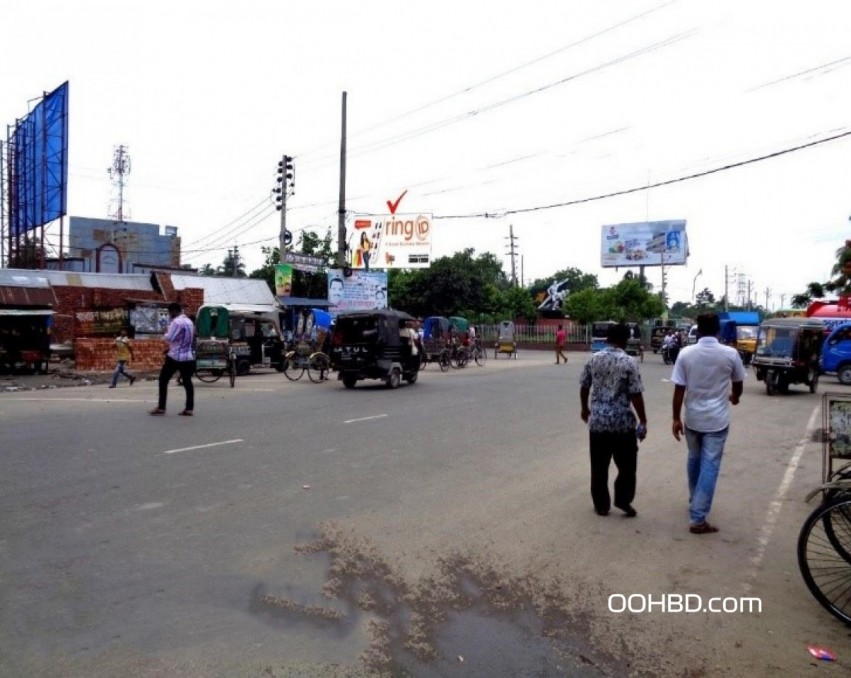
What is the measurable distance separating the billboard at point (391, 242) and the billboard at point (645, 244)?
3235cm

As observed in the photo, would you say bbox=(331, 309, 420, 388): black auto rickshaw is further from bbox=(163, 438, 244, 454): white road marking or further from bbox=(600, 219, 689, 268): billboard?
bbox=(600, 219, 689, 268): billboard

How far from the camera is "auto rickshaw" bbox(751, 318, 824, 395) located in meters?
18.2

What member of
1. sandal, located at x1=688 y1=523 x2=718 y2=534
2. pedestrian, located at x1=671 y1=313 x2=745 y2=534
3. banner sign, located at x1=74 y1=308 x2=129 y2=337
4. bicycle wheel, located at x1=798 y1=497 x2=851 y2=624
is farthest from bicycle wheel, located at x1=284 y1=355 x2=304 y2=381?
bicycle wheel, located at x1=798 y1=497 x2=851 y2=624

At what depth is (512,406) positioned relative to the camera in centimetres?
1427

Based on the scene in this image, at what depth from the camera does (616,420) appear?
238 inches

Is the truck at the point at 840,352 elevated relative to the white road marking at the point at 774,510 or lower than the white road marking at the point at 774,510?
elevated

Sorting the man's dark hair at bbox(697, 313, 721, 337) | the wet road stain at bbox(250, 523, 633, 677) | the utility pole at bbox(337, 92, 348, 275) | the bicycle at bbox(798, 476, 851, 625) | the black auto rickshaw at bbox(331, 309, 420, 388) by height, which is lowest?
the wet road stain at bbox(250, 523, 633, 677)

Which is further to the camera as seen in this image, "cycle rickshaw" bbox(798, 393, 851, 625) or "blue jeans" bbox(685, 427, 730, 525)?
"blue jeans" bbox(685, 427, 730, 525)

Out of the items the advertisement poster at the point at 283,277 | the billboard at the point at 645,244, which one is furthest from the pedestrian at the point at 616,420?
the billboard at the point at 645,244

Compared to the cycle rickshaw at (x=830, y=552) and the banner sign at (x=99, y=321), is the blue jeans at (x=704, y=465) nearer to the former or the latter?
the cycle rickshaw at (x=830, y=552)

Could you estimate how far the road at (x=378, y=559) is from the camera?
3551 millimetres

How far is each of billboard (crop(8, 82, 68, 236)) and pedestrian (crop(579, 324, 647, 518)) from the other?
1158 inches

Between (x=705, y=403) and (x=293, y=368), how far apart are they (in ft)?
58.2

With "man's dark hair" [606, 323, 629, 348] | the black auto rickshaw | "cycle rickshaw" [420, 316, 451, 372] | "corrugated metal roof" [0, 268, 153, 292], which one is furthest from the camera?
"corrugated metal roof" [0, 268, 153, 292]
